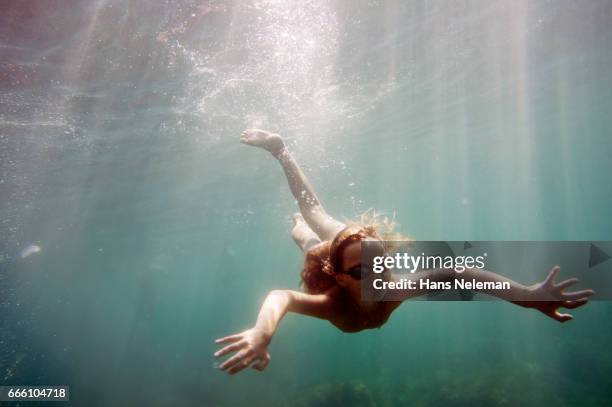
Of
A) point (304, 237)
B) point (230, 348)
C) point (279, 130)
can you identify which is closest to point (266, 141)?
point (304, 237)

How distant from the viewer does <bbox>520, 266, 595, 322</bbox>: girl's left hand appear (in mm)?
3687

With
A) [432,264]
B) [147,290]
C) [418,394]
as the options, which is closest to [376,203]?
[147,290]

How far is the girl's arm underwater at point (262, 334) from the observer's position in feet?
7.07

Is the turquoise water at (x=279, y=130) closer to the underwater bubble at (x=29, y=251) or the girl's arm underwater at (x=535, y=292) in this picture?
the underwater bubble at (x=29, y=251)

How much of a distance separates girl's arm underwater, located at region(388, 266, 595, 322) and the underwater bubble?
1358 inches

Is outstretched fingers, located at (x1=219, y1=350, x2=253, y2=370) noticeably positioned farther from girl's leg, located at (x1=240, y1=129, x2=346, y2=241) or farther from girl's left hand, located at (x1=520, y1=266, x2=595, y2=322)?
girl's leg, located at (x1=240, y1=129, x2=346, y2=241)

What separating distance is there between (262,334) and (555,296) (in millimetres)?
3268

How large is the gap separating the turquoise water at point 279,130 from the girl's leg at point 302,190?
5.04 m

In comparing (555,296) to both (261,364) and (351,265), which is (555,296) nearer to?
(351,265)

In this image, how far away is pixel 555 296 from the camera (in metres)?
3.78

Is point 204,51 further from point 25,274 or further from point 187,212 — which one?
point 25,274

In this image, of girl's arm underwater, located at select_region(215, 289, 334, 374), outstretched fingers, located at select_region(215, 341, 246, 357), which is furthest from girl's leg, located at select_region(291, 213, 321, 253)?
outstretched fingers, located at select_region(215, 341, 246, 357)

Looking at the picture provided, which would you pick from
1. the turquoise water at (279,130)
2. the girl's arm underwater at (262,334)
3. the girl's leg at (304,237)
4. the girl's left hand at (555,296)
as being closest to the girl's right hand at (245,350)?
the girl's arm underwater at (262,334)

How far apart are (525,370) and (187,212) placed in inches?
1073
